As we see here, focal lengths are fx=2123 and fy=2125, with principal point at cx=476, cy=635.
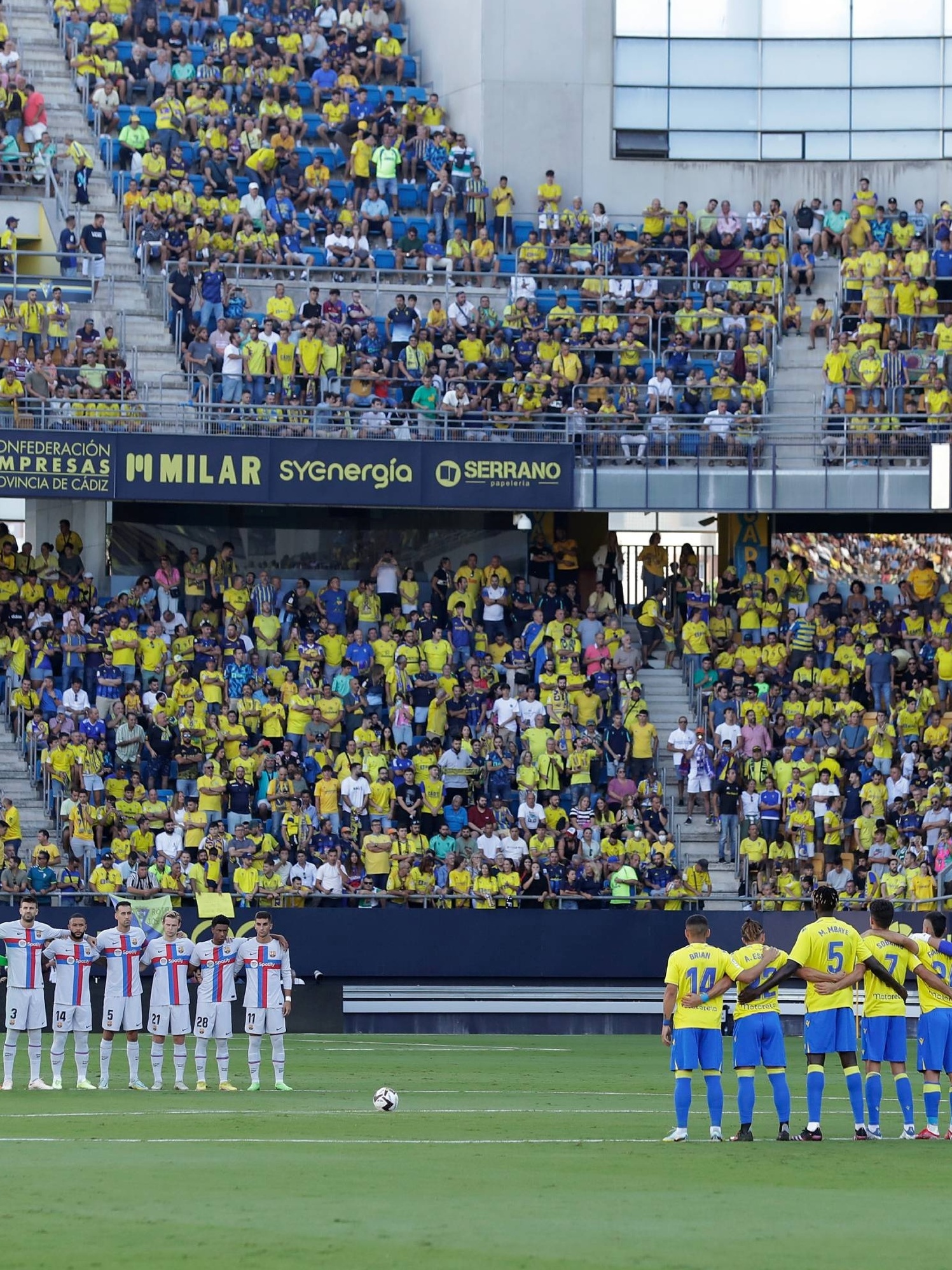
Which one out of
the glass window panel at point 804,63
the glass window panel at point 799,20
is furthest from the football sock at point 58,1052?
the glass window panel at point 799,20

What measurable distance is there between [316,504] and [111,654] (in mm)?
4404

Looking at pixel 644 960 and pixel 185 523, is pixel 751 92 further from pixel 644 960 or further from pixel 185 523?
pixel 644 960

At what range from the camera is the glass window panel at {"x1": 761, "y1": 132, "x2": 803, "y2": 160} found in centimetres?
4369

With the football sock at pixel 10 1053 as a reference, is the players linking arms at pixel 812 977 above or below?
above

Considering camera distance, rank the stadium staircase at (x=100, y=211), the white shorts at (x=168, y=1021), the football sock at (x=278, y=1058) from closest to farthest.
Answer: the football sock at (x=278, y=1058)
the white shorts at (x=168, y=1021)
the stadium staircase at (x=100, y=211)

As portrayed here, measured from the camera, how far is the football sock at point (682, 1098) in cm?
1548

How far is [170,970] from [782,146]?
2736 cm

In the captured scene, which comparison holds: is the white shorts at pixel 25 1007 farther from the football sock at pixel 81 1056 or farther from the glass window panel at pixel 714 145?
the glass window panel at pixel 714 145

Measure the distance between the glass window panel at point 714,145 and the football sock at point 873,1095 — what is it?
30.3m

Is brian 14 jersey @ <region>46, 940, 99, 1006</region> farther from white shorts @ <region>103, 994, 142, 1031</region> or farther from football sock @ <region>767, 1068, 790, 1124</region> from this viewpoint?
football sock @ <region>767, 1068, 790, 1124</region>

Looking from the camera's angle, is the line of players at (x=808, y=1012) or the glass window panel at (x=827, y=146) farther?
the glass window panel at (x=827, y=146)

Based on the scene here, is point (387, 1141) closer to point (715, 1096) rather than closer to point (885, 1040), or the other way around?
point (715, 1096)

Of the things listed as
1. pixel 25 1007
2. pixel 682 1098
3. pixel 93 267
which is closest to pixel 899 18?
pixel 93 267

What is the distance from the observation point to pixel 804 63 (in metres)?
44.4
